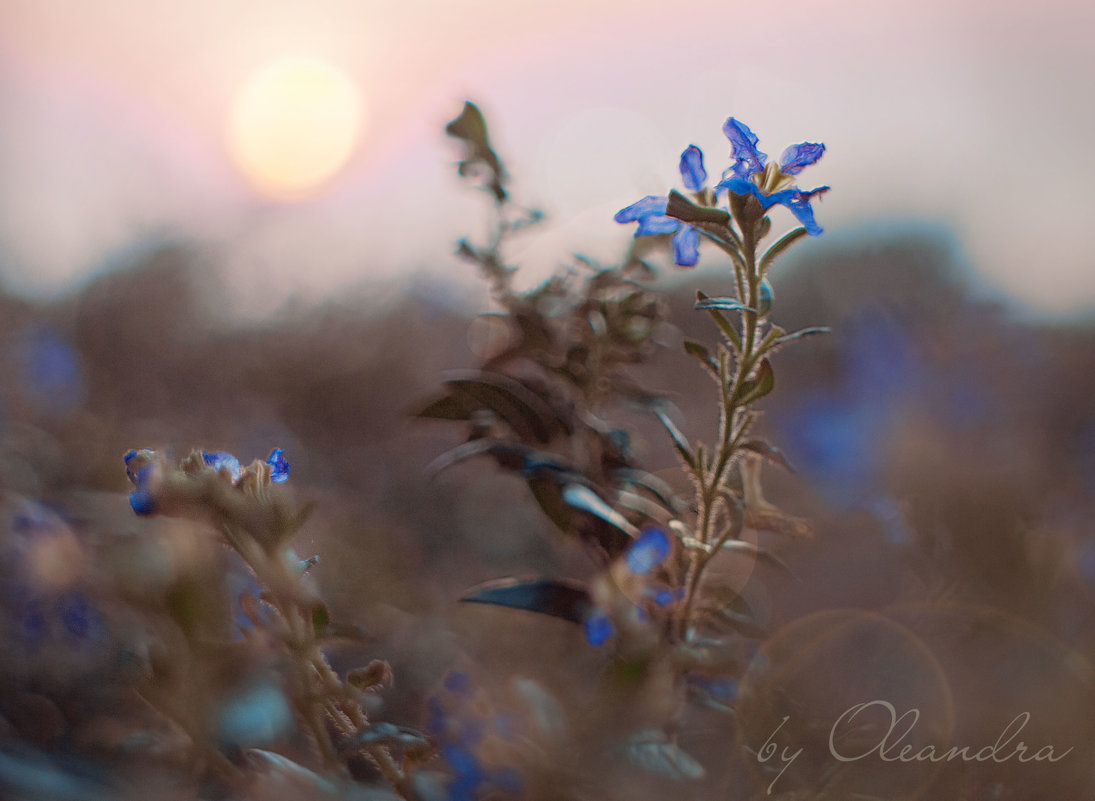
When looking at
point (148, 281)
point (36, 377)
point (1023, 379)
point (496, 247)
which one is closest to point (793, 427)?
point (1023, 379)

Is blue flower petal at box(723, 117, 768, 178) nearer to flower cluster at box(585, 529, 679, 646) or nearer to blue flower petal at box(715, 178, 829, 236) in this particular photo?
blue flower petal at box(715, 178, 829, 236)

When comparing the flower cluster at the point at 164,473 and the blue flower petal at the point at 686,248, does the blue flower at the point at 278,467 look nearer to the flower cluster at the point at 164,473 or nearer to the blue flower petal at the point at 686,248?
the flower cluster at the point at 164,473

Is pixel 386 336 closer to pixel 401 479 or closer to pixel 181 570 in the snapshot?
pixel 401 479

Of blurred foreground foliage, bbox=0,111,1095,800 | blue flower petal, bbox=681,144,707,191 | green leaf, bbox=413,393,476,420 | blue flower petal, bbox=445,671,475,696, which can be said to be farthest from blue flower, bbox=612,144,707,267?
blue flower petal, bbox=445,671,475,696

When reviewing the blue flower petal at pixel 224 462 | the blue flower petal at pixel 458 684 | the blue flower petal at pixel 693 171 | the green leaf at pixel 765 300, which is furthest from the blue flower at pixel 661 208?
the blue flower petal at pixel 458 684

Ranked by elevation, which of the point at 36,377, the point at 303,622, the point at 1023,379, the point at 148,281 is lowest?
the point at 1023,379

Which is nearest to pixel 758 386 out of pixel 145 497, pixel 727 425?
pixel 727 425

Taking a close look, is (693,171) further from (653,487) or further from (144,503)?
(144,503)
